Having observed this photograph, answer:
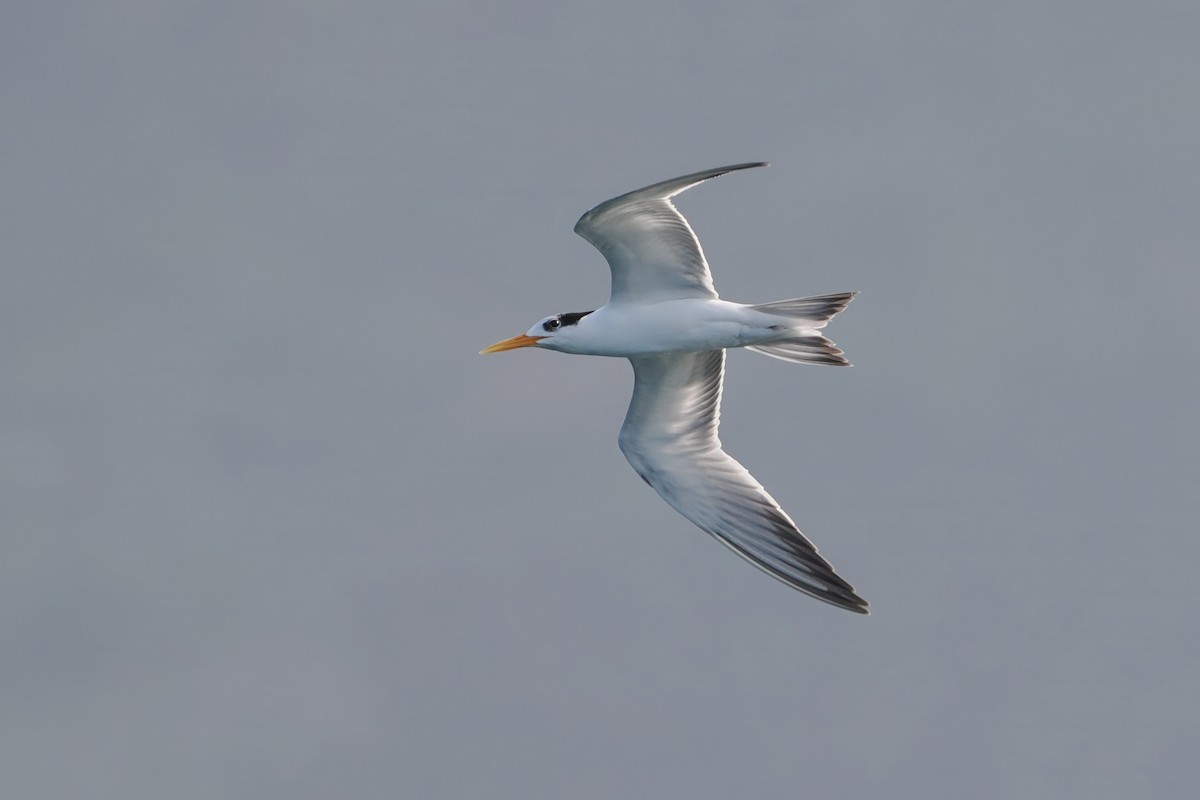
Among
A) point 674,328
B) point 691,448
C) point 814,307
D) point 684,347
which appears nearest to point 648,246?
point 674,328

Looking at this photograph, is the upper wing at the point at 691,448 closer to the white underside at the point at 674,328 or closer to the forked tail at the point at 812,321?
the white underside at the point at 674,328

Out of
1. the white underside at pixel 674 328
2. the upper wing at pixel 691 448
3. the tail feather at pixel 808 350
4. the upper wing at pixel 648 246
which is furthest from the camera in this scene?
the upper wing at pixel 691 448

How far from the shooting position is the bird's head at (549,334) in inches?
779

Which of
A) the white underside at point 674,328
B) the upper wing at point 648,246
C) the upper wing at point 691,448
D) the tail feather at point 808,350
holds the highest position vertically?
the upper wing at point 648,246

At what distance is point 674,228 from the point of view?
1866 cm

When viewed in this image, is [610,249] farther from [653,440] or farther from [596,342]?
[653,440]

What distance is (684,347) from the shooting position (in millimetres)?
19266

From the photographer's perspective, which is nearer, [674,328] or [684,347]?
[674,328]

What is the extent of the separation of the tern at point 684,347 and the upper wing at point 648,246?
0.04 feet

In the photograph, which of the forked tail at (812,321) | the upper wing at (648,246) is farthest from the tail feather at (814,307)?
the upper wing at (648,246)

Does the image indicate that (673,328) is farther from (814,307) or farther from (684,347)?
(814,307)

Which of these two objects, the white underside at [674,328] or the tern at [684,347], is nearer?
the tern at [684,347]

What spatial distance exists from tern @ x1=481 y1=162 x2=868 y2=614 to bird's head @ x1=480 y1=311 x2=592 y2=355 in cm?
1

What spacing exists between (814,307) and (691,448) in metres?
2.76
